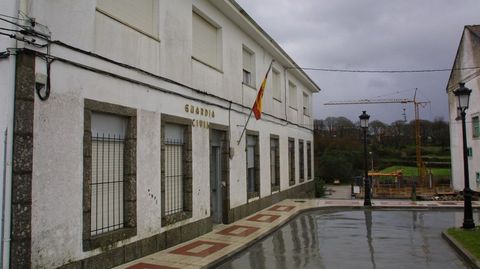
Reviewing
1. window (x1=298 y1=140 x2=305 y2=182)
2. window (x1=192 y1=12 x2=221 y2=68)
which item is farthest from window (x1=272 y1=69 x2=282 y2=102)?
window (x1=192 y1=12 x2=221 y2=68)

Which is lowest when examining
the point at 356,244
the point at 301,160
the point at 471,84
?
the point at 356,244

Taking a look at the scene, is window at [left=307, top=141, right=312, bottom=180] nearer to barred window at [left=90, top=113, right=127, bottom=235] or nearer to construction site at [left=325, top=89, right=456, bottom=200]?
construction site at [left=325, top=89, right=456, bottom=200]

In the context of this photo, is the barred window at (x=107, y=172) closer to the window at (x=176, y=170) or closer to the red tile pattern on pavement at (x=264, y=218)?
the window at (x=176, y=170)

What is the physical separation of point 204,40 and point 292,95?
10.8 m

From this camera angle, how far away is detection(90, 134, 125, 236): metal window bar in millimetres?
7074

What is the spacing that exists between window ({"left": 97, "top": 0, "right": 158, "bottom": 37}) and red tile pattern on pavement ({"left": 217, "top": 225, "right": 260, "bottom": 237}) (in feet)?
16.8

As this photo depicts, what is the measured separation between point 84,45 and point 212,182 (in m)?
6.13

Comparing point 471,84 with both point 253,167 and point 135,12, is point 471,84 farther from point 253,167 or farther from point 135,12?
point 135,12

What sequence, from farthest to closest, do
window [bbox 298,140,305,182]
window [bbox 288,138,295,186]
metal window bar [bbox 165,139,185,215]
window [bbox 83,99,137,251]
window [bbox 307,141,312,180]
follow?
window [bbox 307,141,312,180] → window [bbox 298,140,305,182] → window [bbox 288,138,295,186] → metal window bar [bbox 165,139,185,215] → window [bbox 83,99,137,251]

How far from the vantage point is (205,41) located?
11453 mm

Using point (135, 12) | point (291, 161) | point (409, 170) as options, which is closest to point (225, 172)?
point (135, 12)

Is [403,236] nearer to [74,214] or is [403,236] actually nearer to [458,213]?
[458,213]

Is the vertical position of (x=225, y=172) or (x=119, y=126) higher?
(x=119, y=126)

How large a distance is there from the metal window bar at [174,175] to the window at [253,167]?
16.0ft
